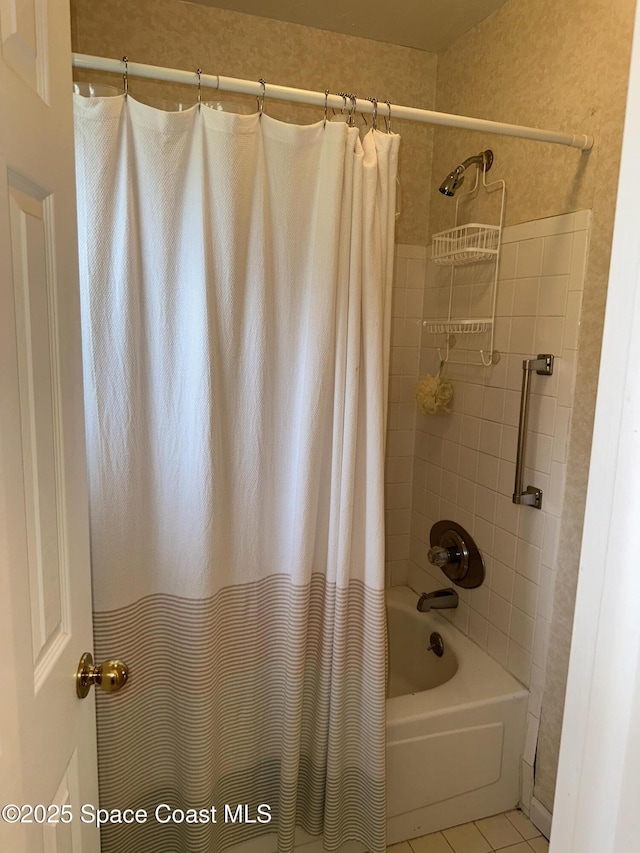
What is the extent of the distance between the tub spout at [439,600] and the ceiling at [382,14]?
2.16 meters

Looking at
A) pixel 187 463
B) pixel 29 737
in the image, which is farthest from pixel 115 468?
pixel 29 737

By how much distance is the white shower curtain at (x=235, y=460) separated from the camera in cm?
128

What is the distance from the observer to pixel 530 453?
1844 mm

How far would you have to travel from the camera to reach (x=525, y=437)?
6.02ft

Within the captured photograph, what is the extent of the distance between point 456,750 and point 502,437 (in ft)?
3.38

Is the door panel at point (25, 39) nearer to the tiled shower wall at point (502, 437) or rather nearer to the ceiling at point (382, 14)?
the tiled shower wall at point (502, 437)

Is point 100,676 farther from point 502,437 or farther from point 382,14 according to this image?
point 382,14

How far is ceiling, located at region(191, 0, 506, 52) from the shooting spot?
1956mm

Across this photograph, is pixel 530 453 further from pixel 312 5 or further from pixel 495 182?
pixel 312 5

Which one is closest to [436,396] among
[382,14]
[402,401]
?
[402,401]

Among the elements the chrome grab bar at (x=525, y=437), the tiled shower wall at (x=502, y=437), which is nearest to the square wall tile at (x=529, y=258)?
the tiled shower wall at (x=502, y=437)

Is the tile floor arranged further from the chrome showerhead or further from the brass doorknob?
the chrome showerhead

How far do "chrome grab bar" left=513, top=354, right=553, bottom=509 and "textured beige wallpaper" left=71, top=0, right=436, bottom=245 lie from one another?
94 centimetres

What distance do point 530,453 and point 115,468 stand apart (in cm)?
129
